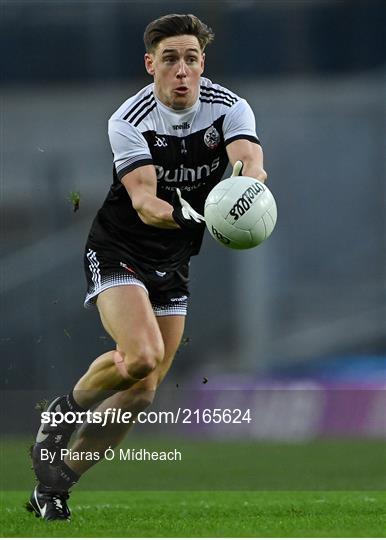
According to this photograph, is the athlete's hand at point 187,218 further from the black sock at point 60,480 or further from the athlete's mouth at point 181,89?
the black sock at point 60,480

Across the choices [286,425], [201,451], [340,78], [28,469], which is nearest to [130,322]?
[28,469]

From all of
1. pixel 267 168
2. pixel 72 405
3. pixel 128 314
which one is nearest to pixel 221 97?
pixel 128 314

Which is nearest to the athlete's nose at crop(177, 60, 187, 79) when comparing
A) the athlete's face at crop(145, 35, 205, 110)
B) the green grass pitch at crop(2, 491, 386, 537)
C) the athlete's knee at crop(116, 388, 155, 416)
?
the athlete's face at crop(145, 35, 205, 110)

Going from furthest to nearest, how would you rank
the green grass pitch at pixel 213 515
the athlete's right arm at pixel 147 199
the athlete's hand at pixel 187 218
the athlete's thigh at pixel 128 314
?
the athlete's thigh at pixel 128 314 < the athlete's right arm at pixel 147 199 < the athlete's hand at pixel 187 218 < the green grass pitch at pixel 213 515

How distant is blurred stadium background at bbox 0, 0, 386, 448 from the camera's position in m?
16.9

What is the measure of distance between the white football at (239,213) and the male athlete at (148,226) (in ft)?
1.31

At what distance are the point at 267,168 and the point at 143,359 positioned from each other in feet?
43.3

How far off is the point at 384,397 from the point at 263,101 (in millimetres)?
7033

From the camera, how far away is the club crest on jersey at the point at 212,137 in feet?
20.7

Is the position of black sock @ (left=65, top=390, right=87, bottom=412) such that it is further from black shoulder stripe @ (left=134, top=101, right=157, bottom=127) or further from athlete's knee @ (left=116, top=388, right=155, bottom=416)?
black shoulder stripe @ (left=134, top=101, right=157, bottom=127)

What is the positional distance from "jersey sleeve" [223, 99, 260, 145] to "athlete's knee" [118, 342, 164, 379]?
112 cm

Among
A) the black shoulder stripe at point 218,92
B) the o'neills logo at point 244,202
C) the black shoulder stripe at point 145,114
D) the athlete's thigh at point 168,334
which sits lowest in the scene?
the athlete's thigh at point 168,334

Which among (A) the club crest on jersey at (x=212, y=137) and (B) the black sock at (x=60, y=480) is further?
(A) the club crest on jersey at (x=212, y=137)

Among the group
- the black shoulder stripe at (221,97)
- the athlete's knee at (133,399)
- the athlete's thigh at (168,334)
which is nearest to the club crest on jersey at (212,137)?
the black shoulder stripe at (221,97)
